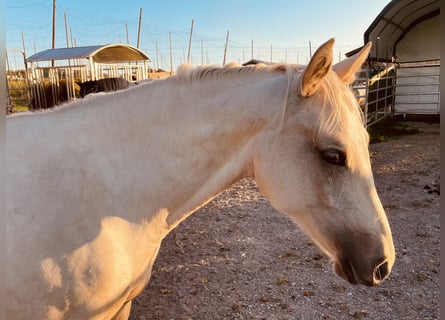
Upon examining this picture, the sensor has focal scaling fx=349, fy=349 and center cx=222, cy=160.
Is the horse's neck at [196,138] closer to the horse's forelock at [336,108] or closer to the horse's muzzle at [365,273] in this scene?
the horse's forelock at [336,108]

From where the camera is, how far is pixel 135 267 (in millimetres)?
1613

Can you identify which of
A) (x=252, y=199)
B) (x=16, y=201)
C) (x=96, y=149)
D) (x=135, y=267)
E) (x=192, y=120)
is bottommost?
(x=252, y=199)

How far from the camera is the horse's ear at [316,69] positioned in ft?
4.50

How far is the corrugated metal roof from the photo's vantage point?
12125 millimetres

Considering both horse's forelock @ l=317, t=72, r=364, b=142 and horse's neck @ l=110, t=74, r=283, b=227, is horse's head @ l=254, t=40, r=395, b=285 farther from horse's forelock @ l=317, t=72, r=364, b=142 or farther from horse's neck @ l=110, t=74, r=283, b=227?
horse's neck @ l=110, t=74, r=283, b=227

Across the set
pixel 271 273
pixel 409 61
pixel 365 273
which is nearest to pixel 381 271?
pixel 365 273

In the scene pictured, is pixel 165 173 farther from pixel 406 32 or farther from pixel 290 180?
pixel 406 32

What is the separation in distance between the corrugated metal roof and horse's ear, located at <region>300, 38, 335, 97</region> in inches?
464

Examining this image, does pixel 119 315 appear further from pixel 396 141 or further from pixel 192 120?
pixel 396 141

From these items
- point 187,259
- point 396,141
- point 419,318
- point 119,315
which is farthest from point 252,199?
point 396,141

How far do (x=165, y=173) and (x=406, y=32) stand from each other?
15.4 meters

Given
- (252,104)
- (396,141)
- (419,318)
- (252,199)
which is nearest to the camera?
(252,104)

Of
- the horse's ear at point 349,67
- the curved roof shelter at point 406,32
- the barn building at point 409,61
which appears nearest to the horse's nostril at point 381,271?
the horse's ear at point 349,67

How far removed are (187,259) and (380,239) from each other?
8.82 feet
